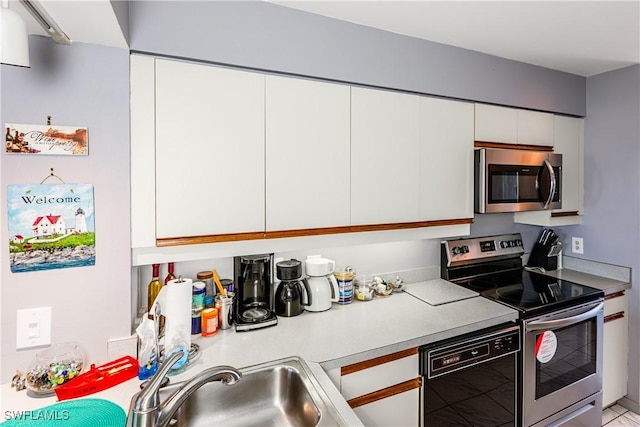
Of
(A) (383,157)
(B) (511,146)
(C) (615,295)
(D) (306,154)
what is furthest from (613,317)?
(D) (306,154)

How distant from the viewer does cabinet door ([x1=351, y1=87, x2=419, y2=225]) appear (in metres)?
1.78

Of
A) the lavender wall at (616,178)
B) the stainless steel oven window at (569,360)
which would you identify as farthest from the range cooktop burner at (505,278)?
the lavender wall at (616,178)

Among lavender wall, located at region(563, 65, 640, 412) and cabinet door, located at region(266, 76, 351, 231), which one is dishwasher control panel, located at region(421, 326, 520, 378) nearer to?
cabinet door, located at region(266, 76, 351, 231)

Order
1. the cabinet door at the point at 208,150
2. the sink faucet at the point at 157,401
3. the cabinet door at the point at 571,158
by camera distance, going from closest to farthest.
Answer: the sink faucet at the point at 157,401, the cabinet door at the point at 208,150, the cabinet door at the point at 571,158

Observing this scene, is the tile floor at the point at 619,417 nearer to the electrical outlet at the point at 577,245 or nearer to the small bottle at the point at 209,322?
the electrical outlet at the point at 577,245

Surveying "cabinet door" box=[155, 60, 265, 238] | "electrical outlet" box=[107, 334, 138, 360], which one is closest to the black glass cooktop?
"cabinet door" box=[155, 60, 265, 238]

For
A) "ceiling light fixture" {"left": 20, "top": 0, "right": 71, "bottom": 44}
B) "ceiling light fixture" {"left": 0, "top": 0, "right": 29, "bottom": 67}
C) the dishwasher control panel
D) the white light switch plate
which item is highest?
"ceiling light fixture" {"left": 20, "top": 0, "right": 71, "bottom": 44}

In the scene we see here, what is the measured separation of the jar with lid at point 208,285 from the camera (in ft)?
5.55

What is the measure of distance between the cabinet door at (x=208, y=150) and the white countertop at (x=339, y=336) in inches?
19.7

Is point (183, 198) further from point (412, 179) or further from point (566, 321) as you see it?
point (566, 321)

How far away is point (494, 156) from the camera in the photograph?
210 cm

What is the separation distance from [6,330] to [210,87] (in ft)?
3.91

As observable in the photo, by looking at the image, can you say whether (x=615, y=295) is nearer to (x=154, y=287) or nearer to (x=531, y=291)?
(x=531, y=291)

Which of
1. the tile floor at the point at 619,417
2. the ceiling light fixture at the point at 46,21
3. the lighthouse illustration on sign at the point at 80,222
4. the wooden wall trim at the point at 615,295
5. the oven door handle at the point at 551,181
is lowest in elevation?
the tile floor at the point at 619,417
